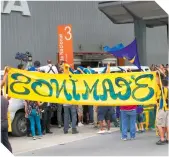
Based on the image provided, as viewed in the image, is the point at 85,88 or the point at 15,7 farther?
the point at 15,7

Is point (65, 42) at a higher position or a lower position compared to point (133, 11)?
lower

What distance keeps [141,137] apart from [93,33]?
11.5 meters

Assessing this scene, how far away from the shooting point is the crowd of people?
963 centimetres

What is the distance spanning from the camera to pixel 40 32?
18047 mm

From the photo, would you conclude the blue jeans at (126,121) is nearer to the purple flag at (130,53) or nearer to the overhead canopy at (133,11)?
the purple flag at (130,53)

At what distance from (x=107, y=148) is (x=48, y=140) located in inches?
77.7

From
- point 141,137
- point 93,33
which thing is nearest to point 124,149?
point 141,137

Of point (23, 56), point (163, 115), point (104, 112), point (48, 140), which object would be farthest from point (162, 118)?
point (23, 56)

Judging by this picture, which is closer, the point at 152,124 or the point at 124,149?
the point at 124,149

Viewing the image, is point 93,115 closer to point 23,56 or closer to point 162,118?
point 162,118

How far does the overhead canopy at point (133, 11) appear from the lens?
17.6 meters

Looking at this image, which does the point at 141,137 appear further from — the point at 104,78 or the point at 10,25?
the point at 10,25

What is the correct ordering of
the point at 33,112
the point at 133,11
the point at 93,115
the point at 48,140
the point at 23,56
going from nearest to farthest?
the point at 48,140 → the point at 33,112 → the point at 93,115 → the point at 23,56 → the point at 133,11

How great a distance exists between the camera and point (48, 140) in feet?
34.8
